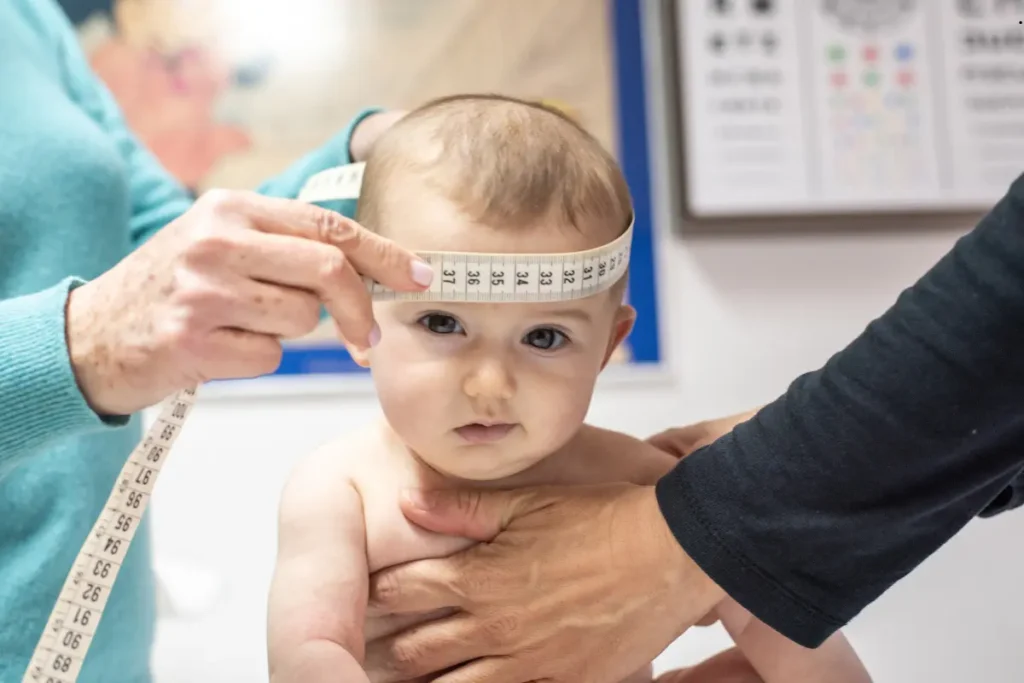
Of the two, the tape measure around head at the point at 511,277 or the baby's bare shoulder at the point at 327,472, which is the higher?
the tape measure around head at the point at 511,277

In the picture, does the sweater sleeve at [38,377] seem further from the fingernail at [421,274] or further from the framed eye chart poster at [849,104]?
the framed eye chart poster at [849,104]

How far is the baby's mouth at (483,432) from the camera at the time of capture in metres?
0.71

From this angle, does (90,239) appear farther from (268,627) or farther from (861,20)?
(861,20)

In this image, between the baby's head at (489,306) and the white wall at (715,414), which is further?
the white wall at (715,414)

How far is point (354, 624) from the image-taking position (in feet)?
2.25

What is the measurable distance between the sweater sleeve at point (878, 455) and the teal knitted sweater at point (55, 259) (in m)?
0.47

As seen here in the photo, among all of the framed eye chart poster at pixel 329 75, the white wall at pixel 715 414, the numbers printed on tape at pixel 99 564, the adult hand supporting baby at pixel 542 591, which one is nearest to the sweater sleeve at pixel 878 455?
the adult hand supporting baby at pixel 542 591

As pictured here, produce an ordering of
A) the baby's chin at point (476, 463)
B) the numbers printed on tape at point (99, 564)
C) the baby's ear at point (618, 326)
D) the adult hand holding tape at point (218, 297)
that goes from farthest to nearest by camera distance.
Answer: the baby's ear at point (618, 326) < the baby's chin at point (476, 463) < the numbers printed on tape at point (99, 564) < the adult hand holding tape at point (218, 297)

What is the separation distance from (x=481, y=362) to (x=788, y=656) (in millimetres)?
420

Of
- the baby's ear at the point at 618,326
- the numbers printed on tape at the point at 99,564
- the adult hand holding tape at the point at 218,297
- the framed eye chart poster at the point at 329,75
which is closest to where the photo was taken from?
the adult hand holding tape at the point at 218,297

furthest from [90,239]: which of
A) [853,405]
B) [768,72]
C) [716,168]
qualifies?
[768,72]

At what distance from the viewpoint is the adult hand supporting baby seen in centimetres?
69

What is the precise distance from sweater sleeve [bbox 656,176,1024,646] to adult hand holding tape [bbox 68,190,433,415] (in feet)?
0.96

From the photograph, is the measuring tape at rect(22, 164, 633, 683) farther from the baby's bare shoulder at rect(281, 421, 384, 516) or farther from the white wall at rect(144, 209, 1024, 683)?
the white wall at rect(144, 209, 1024, 683)
